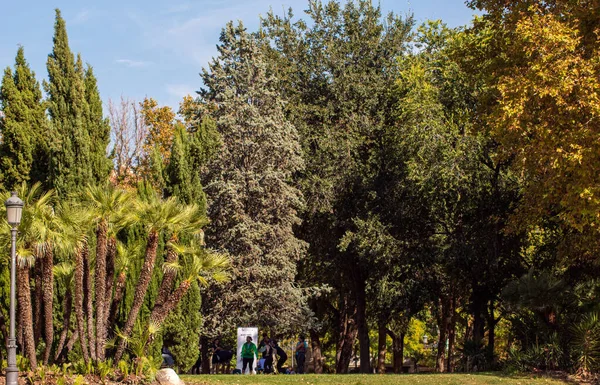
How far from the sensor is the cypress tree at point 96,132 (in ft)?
76.2

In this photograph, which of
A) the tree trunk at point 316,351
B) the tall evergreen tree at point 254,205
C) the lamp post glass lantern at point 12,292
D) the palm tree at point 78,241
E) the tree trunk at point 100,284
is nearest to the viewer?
the lamp post glass lantern at point 12,292

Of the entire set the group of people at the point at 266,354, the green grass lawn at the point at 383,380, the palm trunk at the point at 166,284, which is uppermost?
the palm trunk at the point at 166,284

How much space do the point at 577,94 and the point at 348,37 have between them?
16.0 metres

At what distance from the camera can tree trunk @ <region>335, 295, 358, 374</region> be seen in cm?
3656

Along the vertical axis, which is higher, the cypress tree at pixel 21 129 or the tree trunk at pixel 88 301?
the cypress tree at pixel 21 129

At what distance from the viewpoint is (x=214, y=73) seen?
31766 mm

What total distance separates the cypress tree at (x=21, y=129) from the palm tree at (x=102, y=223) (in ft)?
22.9

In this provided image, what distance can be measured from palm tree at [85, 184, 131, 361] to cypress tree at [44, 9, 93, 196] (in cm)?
468

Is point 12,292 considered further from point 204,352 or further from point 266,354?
point 204,352

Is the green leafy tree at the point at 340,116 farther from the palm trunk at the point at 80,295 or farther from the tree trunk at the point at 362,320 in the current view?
the palm trunk at the point at 80,295

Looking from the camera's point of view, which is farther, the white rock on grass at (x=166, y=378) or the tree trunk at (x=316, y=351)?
the tree trunk at (x=316, y=351)

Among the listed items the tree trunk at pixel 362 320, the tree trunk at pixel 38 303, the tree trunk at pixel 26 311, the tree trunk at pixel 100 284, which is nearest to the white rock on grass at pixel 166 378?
the tree trunk at pixel 100 284

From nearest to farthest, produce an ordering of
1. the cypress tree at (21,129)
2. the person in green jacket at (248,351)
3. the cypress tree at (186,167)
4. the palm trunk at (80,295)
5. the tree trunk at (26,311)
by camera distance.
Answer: the tree trunk at (26,311) → the palm trunk at (80,295) → the cypress tree at (186,167) → the cypress tree at (21,129) → the person in green jacket at (248,351)

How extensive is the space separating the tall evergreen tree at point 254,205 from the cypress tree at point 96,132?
17.6ft
